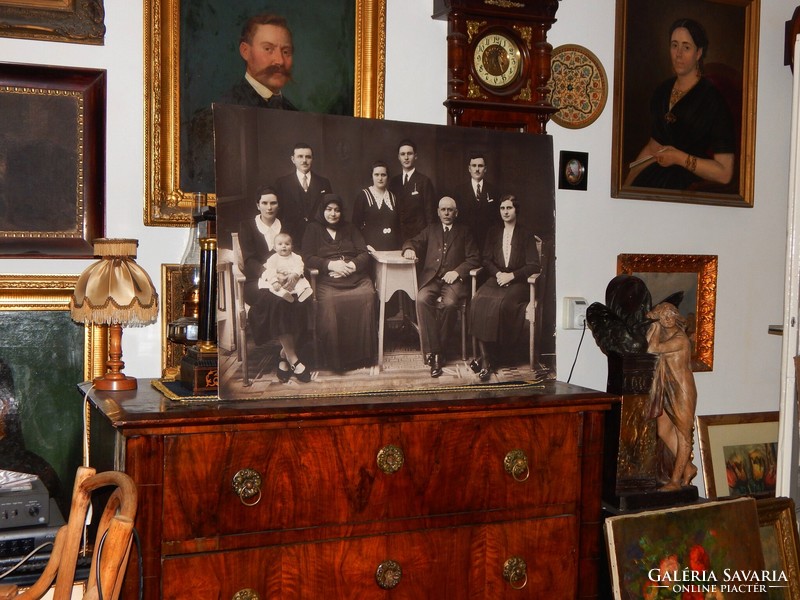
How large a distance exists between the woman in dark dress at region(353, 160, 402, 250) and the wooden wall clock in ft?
1.91

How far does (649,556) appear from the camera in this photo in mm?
2586

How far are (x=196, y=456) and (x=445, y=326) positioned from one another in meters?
0.89

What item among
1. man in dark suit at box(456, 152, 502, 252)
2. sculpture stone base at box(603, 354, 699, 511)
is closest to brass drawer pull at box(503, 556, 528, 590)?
sculpture stone base at box(603, 354, 699, 511)

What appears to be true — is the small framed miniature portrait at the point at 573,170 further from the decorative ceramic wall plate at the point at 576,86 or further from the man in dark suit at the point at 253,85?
the man in dark suit at the point at 253,85

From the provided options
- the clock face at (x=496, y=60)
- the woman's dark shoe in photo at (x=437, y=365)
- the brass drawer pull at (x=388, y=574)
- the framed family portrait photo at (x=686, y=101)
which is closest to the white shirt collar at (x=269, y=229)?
the woman's dark shoe in photo at (x=437, y=365)

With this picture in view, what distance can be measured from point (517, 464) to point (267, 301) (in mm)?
878

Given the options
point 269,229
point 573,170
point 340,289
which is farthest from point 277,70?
point 573,170

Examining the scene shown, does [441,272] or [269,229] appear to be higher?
[269,229]

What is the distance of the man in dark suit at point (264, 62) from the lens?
9.16 ft

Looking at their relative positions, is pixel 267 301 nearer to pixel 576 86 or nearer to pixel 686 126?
pixel 576 86

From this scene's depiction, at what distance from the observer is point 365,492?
7.46 feet

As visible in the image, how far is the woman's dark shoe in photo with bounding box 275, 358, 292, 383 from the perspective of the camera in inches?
92.7

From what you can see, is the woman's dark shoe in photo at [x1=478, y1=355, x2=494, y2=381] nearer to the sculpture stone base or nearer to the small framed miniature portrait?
the sculpture stone base

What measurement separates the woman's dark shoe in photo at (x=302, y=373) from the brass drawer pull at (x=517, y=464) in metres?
0.63
